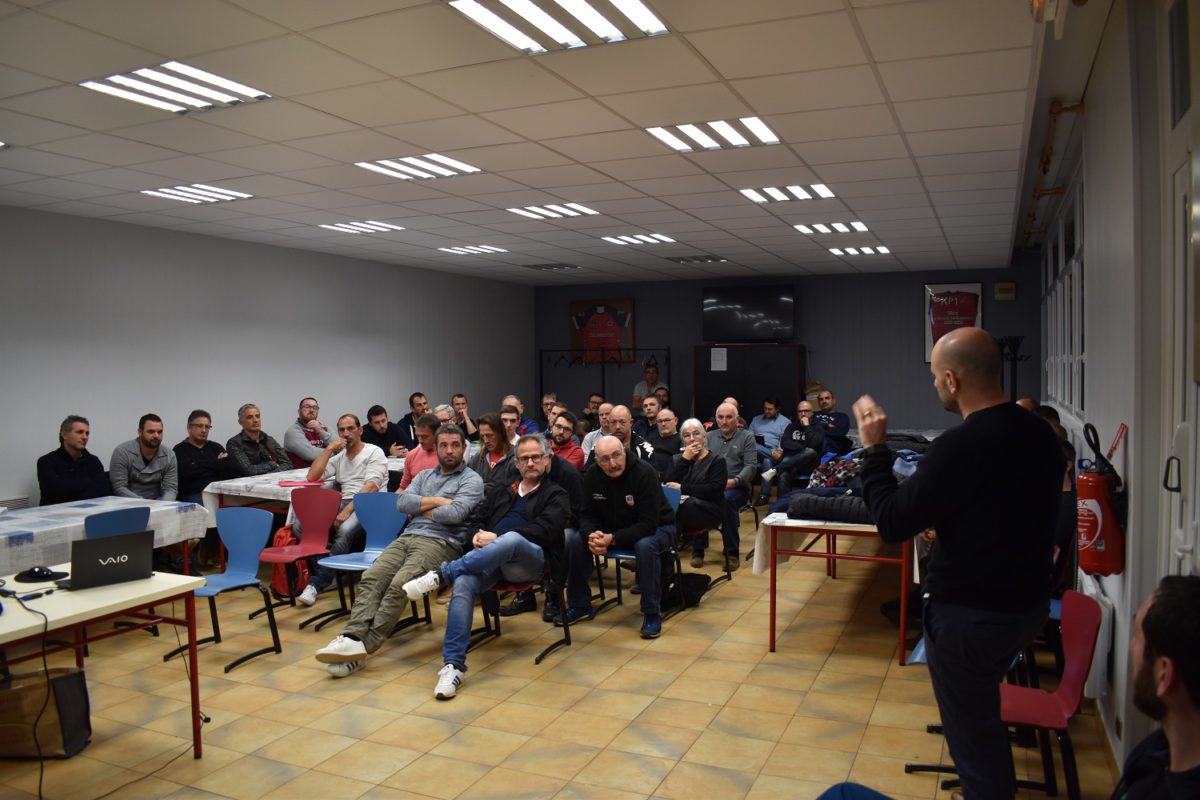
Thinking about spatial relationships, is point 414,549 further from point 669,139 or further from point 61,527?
point 669,139

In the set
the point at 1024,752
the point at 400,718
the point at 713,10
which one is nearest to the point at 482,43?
the point at 713,10

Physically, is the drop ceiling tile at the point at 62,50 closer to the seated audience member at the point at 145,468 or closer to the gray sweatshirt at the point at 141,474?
the seated audience member at the point at 145,468

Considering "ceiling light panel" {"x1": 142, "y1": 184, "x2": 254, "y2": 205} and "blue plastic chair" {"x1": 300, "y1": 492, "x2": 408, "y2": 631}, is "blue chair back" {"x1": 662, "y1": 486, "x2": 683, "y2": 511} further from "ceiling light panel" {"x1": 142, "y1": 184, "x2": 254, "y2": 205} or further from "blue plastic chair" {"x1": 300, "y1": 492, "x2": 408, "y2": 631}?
"ceiling light panel" {"x1": 142, "y1": 184, "x2": 254, "y2": 205}

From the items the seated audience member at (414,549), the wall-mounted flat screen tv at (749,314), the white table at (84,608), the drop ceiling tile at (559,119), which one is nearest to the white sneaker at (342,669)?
the seated audience member at (414,549)

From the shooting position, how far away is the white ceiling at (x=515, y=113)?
3424 millimetres

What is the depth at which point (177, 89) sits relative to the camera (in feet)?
13.8

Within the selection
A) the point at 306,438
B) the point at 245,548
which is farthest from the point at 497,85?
the point at 306,438

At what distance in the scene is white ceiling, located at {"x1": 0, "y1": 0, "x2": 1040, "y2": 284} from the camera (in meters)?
3.42

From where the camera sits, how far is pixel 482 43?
363 centimetres

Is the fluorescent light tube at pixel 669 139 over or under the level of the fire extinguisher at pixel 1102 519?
over

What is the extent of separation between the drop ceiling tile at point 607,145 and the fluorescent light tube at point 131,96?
1992mm

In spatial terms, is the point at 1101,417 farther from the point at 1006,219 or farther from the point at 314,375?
the point at 314,375

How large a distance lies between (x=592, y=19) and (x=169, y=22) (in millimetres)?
1641

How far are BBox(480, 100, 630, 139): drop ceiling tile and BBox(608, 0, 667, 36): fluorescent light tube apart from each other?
921mm
